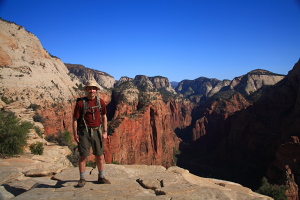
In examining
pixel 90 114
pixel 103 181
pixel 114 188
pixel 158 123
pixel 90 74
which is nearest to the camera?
pixel 114 188

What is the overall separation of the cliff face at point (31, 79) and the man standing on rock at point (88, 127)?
2465 centimetres

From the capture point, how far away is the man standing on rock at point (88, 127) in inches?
220

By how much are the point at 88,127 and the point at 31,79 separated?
31886 mm

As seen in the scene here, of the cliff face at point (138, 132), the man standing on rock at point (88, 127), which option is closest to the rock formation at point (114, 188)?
the man standing on rock at point (88, 127)

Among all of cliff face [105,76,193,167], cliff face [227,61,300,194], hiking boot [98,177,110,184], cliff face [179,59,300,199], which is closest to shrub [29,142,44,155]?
hiking boot [98,177,110,184]

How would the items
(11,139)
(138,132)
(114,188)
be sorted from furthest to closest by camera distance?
(138,132), (11,139), (114,188)

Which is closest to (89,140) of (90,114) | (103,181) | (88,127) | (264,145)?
(88,127)

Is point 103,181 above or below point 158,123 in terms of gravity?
above

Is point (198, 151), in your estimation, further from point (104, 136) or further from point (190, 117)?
point (104, 136)

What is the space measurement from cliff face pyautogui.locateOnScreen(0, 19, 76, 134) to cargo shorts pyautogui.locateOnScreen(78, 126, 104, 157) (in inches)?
971

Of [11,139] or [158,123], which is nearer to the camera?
[11,139]

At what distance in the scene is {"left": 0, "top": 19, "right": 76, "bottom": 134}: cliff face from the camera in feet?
95.9

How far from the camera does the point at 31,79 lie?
1287 inches

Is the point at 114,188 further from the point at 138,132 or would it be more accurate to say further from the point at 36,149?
the point at 138,132
